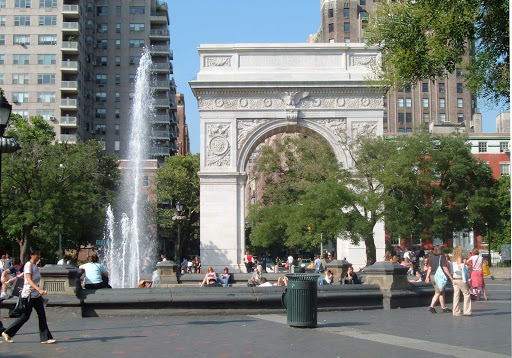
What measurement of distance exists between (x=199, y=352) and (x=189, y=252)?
89664 millimetres

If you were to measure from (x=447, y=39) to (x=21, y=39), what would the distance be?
211ft

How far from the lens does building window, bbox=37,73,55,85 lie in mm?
74188

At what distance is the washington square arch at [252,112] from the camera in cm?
4075

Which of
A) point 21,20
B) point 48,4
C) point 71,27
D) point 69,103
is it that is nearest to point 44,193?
point 69,103

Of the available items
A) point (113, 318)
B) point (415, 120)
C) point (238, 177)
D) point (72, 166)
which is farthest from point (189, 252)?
point (113, 318)

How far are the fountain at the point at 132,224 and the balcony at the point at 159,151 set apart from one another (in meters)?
14.8

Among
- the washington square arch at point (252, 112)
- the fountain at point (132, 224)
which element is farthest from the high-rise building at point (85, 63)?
the washington square arch at point (252, 112)

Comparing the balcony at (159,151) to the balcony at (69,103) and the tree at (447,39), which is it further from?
the tree at (447,39)

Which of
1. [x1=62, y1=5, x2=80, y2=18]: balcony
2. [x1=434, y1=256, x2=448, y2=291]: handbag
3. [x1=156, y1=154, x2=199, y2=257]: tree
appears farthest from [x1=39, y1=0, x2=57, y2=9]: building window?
[x1=434, y1=256, x2=448, y2=291]: handbag

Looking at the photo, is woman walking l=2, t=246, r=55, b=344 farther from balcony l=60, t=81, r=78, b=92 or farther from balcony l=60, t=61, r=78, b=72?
balcony l=60, t=61, r=78, b=72

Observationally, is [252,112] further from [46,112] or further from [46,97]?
[46,97]

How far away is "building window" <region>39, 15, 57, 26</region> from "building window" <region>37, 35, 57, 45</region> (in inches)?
48.4

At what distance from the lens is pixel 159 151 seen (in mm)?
83062

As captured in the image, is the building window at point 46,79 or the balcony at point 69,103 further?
the building window at point 46,79
